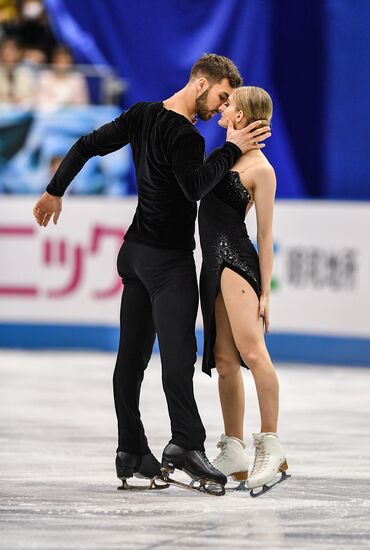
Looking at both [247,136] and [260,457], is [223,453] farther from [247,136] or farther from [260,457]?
[247,136]

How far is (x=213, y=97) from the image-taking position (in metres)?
5.45

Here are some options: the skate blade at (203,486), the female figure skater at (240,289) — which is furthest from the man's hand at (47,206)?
the skate blade at (203,486)

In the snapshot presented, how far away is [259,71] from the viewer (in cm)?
1182

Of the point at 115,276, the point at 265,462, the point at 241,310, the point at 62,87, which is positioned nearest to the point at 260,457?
the point at 265,462

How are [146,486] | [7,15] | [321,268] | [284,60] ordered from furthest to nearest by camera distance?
[7,15]
[284,60]
[321,268]
[146,486]

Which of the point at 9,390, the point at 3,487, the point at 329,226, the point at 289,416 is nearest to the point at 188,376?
the point at 3,487

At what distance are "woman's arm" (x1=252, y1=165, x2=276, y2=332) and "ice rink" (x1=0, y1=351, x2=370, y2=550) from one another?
80cm

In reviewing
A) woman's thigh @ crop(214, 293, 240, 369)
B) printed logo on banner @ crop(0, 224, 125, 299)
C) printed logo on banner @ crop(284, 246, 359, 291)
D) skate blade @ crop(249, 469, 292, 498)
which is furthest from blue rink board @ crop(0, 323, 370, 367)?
woman's thigh @ crop(214, 293, 240, 369)

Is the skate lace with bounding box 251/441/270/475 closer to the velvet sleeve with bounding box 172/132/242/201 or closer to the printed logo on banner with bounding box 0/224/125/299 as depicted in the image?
the velvet sleeve with bounding box 172/132/242/201

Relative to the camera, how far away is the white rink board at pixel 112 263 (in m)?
10.7

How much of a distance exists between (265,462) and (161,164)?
4.02 ft

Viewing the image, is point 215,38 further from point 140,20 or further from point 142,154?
point 142,154

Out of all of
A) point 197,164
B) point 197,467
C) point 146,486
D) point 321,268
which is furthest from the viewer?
point 321,268

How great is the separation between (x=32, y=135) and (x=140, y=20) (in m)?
1.35
